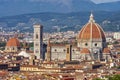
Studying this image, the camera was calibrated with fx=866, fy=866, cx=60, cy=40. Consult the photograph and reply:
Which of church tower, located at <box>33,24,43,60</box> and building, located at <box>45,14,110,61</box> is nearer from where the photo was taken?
building, located at <box>45,14,110,61</box>

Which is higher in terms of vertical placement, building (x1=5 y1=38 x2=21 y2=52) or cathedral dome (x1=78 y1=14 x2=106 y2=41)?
cathedral dome (x1=78 y1=14 x2=106 y2=41)

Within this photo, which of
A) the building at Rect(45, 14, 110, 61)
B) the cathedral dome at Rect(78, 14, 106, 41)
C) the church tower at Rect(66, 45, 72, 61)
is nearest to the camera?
the church tower at Rect(66, 45, 72, 61)

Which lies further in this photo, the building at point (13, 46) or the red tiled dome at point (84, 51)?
the building at point (13, 46)

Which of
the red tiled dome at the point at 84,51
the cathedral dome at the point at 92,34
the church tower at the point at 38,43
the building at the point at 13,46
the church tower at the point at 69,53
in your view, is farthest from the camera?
the building at the point at 13,46

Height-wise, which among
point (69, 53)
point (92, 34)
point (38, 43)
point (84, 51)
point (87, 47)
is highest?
point (92, 34)

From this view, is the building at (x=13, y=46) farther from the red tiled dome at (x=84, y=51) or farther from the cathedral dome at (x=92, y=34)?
the red tiled dome at (x=84, y=51)

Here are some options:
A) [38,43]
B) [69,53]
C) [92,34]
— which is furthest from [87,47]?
[69,53]

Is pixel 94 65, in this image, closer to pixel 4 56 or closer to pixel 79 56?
pixel 79 56

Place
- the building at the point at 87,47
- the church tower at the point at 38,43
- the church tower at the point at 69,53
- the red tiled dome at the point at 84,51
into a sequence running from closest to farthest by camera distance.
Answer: the church tower at the point at 69,53 → the red tiled dome at the point at 84,51 → the building at the point at 87,47 → the church tower at the point at 38,43

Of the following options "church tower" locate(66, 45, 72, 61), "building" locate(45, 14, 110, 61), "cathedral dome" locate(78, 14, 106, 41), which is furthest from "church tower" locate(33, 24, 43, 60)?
"cathedral dome" locate(78, 14, 106, 41)

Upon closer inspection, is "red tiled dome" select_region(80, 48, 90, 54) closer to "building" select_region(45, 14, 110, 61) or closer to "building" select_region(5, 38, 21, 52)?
"building" select_region(45, 14, 110, 61)

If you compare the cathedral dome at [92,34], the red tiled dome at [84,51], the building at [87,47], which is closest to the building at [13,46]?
the building at [87,47]

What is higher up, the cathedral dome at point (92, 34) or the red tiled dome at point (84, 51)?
the cathedral dome at point (92, 34)

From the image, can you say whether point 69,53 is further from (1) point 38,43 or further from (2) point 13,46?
(2) point 13,46
